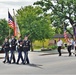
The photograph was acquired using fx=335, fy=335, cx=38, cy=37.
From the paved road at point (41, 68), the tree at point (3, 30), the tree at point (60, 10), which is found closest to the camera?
the paved road at point (41, 68)

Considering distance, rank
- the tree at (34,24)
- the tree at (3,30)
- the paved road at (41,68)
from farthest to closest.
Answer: the tree at (3,30) < the tree at (34,24) < the paved road at (41,68)

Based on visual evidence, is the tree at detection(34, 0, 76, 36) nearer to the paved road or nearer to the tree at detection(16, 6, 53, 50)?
the tree at detection(16, 6, 53, 50)

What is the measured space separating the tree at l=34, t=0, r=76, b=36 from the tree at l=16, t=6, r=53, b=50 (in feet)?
23.9

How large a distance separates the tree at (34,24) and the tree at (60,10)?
7276 millimetres

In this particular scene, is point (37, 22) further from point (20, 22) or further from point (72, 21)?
point (72, 21)

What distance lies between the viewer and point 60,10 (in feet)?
205

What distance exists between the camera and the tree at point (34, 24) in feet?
151

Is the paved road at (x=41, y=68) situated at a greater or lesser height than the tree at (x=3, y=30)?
lesser

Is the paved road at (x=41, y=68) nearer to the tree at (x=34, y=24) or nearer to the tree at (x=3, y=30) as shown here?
the tree at (x=34, y=24)

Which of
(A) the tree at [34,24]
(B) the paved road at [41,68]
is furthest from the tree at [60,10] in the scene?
(B) the paved road at [41,68]

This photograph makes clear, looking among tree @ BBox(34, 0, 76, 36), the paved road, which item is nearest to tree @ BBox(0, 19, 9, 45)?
tree @ BBox(34, 0, 76, 36)

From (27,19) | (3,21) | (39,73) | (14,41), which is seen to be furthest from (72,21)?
(39,73)

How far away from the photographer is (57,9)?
6212cm

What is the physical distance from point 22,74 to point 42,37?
32.6 meters
